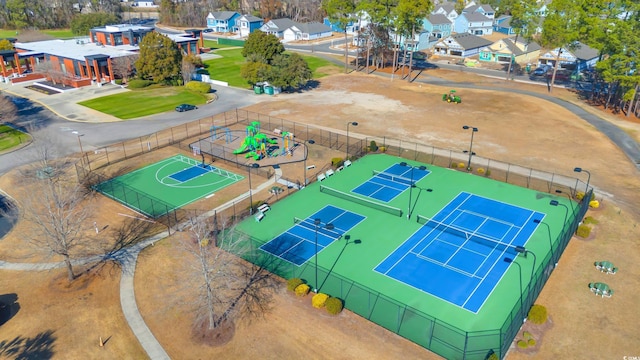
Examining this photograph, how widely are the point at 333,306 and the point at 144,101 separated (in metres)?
63.6

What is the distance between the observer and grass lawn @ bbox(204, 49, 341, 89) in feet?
315

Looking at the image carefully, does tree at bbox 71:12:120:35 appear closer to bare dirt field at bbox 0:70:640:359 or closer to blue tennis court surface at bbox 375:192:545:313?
bare dirt field at bbox 0:70:640:359

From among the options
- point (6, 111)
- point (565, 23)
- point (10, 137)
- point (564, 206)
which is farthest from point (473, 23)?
point (10, 137)

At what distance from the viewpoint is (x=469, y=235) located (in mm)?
38625

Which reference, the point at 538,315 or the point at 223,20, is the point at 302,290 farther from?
the point at 223,20

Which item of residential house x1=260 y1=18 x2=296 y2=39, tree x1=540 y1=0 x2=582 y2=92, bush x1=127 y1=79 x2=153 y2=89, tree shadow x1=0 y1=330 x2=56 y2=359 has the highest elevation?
tree x1=540 y1=0 x2=582 y2=92

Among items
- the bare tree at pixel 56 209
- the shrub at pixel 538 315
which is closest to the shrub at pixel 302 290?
the shrub at pixel 538 315

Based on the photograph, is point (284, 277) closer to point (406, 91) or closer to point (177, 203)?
point (177, 203)

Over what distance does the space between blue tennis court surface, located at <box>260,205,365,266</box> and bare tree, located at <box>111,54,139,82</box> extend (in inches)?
2676

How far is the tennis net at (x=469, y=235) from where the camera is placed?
37069 millimetres

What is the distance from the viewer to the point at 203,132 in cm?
6350

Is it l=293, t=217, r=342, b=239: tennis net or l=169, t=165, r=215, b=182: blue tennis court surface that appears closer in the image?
l=293, t=217, r=342, b=239: tennis net

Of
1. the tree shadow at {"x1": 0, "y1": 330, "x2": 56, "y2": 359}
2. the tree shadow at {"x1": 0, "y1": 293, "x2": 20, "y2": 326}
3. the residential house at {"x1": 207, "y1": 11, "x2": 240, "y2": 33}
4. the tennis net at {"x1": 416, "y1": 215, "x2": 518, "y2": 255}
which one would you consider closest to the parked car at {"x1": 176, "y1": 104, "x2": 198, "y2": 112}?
the tree shadow at {"x1": 0, "y1": 293, "x2": 20, "y2": 326}

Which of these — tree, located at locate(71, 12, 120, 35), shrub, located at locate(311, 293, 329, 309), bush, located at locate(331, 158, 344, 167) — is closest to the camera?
shrub, located at locate(311, 293, 329, 309)
